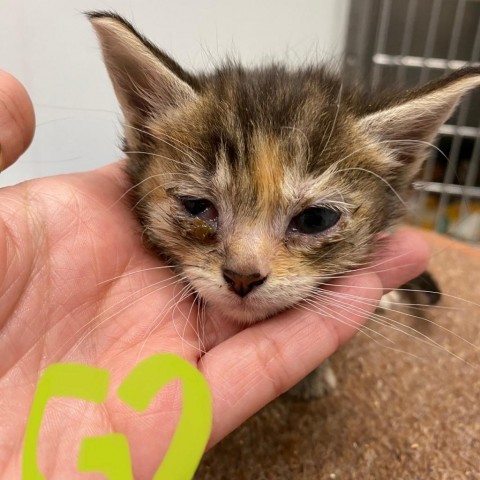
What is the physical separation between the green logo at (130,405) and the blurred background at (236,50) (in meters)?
0.63

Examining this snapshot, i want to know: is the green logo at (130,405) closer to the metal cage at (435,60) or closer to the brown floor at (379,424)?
the brown floor at (379,424)

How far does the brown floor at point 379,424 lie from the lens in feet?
3.92

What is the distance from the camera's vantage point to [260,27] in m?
2.15

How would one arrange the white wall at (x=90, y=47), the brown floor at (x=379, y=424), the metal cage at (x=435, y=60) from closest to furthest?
the brown floor at (x=379, y=424) → the white wall at (x=90, y=47) → the metal cage at (x=435, y=60)

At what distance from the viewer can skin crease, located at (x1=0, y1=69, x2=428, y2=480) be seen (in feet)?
3.20

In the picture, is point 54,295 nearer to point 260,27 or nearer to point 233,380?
point 233,380

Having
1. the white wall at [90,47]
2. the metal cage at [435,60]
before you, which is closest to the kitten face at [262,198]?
the white wall at [90,47]

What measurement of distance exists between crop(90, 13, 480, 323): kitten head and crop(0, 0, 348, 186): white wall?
519 millimetres

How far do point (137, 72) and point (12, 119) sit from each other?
0.28 m

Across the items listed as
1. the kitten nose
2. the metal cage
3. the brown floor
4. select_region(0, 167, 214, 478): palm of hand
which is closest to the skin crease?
select_region(0, 167, 214, 478): palm of hand

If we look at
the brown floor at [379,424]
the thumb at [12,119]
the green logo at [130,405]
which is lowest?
the brown floor at [379,424]

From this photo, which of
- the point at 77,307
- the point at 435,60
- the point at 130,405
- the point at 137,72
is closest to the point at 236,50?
the point at 435,60

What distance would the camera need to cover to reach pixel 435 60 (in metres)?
2.33

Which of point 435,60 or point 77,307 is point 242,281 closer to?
point 77,307
